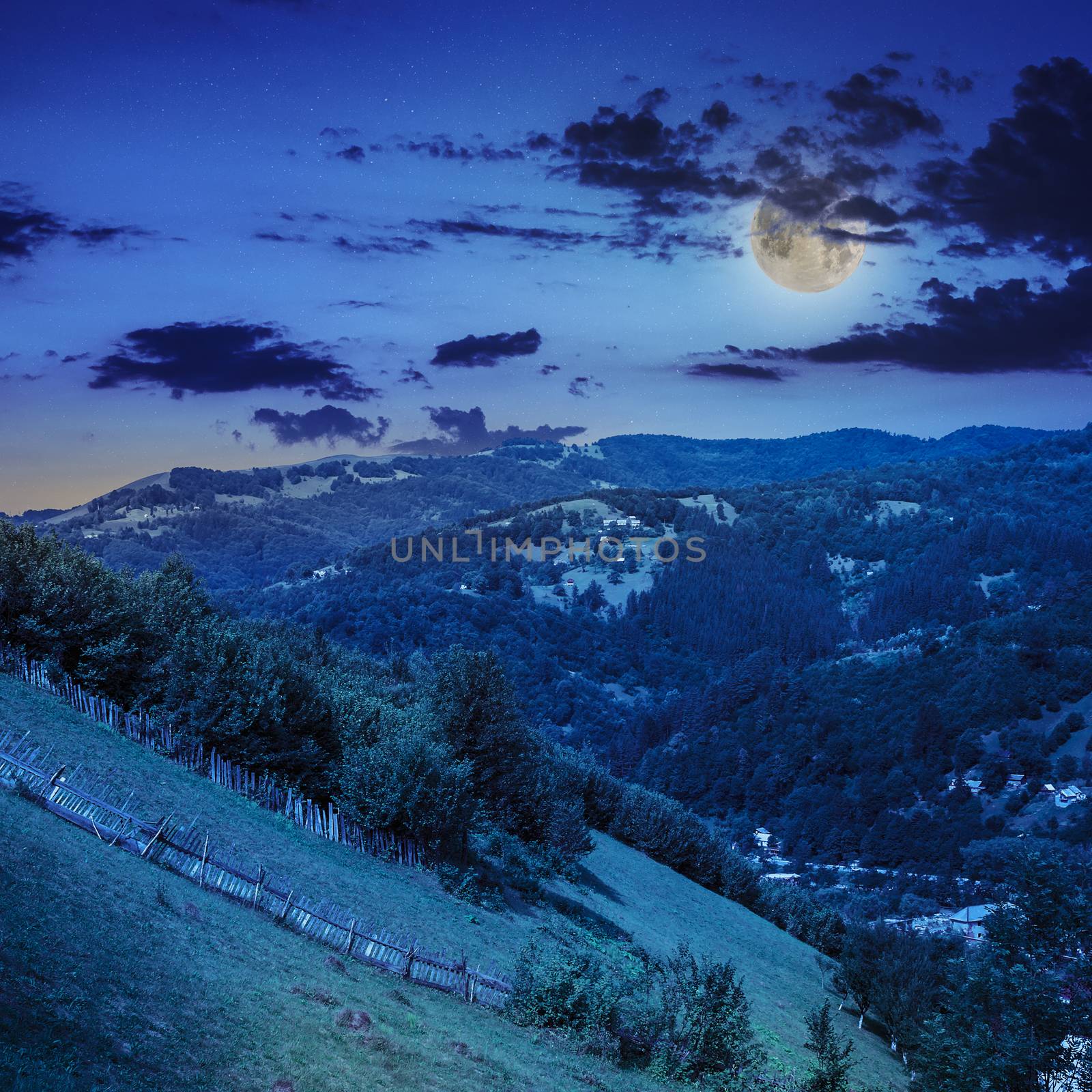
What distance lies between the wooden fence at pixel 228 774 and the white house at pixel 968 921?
44.8 metres

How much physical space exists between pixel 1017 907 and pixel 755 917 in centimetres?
2828

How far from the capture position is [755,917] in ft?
184

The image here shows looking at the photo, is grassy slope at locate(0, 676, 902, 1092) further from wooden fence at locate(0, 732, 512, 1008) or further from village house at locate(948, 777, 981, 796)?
village house at locate(948, 777, 981, 796)

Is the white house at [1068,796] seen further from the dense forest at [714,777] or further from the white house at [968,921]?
the white house at [968,921]

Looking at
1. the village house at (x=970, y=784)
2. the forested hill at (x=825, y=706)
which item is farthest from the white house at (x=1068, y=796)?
the village house at (x=970, y=784)

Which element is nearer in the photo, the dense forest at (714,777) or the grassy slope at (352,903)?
the grassy slope at (352,903)

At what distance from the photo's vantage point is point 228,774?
106 ft

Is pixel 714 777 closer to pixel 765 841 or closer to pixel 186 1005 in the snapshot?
pixel 765 841

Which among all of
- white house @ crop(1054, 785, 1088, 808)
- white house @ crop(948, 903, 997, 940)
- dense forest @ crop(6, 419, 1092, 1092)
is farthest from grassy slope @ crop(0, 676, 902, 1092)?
white house @ crop(1054, 785, 1088, 808)

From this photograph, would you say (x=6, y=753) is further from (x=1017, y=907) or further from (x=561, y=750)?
(x=561, y=750)

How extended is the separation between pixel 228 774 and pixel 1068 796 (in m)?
105

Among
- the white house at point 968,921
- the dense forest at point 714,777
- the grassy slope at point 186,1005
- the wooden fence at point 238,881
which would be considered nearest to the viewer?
the grassy slope at point 186,1005

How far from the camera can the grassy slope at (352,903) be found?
18625 mm

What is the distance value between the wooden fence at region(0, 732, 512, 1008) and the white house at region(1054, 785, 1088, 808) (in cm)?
10156
